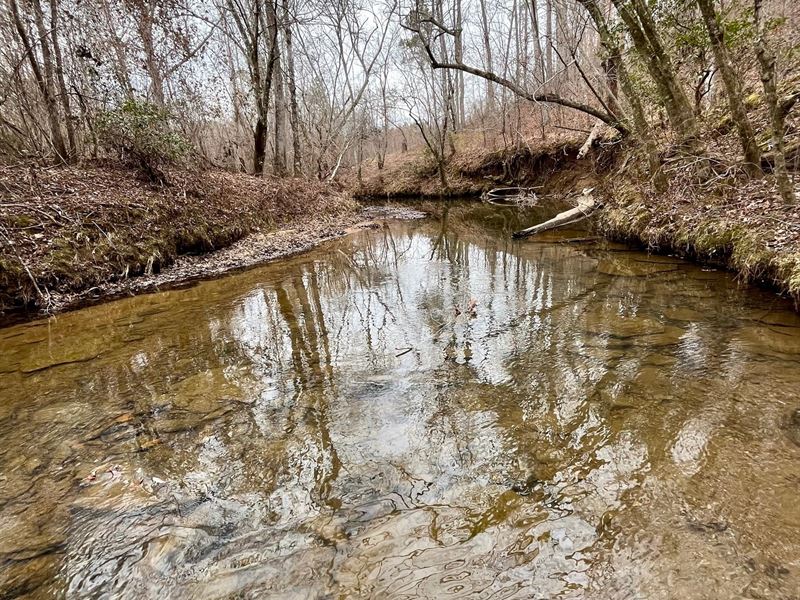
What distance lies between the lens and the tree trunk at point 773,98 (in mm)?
5223

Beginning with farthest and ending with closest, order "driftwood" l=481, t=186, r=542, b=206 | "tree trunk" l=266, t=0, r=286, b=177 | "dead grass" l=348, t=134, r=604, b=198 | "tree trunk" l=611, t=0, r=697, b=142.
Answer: "dead grass" l=348, t=134, r=604, b=198 → "driftwood" l=481, t=186, r=542, b=206 → "tree trunk" l=266, t=0, r=286, b=177 → "tree trunk" l=611, t=0, r=697, b=142

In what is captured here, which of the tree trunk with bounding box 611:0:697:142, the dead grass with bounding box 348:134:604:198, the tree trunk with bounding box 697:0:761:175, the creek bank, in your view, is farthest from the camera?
the dead grass with bounding box 348:134:604:198

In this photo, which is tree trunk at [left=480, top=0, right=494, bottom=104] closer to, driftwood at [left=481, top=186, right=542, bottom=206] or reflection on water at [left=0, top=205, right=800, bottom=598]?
driftwood at [left=481, top=186, right=542, bottom=206]

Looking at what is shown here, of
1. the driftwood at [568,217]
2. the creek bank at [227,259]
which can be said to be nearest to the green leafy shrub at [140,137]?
the creek bank at [227,259]

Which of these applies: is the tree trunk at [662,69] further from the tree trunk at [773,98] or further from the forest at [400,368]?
the tree trunk at [773,98]

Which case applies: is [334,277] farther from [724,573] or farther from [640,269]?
[724,573]

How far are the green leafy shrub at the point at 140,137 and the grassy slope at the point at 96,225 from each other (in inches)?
16.9

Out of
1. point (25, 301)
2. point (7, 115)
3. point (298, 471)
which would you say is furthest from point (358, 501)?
point (7, 115)

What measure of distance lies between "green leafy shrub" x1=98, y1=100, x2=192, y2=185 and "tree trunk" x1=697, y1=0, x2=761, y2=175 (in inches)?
456

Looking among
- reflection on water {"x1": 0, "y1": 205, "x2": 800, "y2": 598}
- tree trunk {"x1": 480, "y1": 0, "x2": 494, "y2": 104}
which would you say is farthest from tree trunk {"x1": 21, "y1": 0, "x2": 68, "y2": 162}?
tree trunk {"x1": 480, "y1": 0, "x2": 494, "y2": 104}

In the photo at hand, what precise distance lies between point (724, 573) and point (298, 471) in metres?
2.59

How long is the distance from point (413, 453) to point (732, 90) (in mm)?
7809

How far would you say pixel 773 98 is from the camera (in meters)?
5.50

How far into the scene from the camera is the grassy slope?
6.86 m
